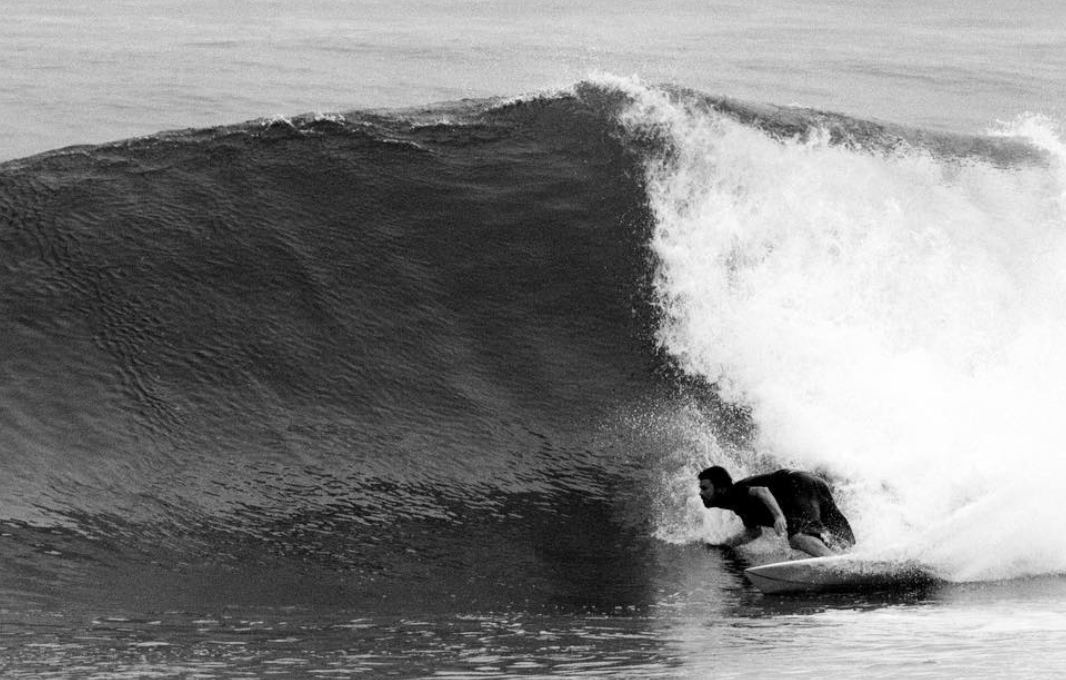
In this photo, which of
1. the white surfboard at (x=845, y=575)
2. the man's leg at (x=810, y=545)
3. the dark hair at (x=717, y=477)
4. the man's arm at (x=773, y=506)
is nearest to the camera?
the white surfboard at (x=845, y=575)

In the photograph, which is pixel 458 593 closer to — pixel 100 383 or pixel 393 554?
pixel 393 554

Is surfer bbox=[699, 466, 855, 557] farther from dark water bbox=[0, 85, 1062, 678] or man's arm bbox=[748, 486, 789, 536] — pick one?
dark water bbox=[0, 85, 1062, 678]

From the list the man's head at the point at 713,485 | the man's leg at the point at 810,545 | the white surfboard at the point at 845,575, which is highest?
the man's head at the point at 713,485

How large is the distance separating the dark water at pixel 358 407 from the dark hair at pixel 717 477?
17.8 inches

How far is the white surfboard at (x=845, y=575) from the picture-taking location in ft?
24.7

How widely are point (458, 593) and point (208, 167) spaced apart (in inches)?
216

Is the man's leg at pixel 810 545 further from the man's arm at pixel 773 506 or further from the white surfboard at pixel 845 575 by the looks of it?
the white surfboard at pixel 845 575

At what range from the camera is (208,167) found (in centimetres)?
1162

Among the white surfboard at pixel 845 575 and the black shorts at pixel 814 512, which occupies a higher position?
the black shorts at pixel 814 512

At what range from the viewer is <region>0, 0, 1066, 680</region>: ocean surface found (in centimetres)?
666

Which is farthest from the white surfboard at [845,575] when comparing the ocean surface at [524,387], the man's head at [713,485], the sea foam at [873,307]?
the man's head at [713,485]

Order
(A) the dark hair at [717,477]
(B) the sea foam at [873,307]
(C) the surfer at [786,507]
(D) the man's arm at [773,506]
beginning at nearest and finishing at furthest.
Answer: (C) the surfer at [786,507] → (D) the man's arm at [773,506] → (A) the dark hair at [717,477] → (B) the sea foam at [873,307]

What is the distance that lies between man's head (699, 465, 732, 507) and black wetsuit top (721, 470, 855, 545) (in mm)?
53

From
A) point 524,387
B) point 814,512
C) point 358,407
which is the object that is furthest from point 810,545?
point 358,407
